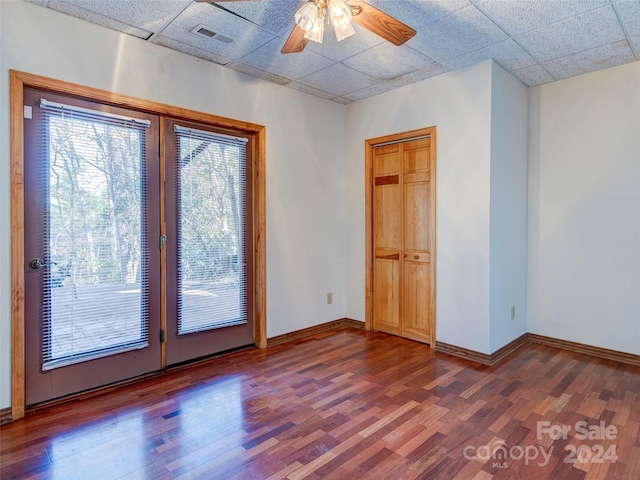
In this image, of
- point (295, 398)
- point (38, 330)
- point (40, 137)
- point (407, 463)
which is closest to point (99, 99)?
point (40, 137)

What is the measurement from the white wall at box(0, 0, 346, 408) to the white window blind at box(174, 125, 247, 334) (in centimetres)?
Result: 28

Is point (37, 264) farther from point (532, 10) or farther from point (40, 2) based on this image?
point (532, 10)

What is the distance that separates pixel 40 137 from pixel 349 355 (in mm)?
3012

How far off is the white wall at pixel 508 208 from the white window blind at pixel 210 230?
2.36m

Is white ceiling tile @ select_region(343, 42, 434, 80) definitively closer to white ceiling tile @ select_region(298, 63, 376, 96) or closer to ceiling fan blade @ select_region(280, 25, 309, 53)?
white ceiling tile @ select_region(298, 63, 376, 96)

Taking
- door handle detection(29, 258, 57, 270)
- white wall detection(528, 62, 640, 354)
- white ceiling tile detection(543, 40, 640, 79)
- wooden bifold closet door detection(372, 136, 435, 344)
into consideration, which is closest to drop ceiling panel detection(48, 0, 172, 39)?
door handle detection(29, 258, 57, 270)

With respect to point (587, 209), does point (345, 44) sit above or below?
above

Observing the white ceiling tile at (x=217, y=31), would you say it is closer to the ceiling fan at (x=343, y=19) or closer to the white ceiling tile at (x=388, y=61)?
the ceiling fan at (x=343, y=19)

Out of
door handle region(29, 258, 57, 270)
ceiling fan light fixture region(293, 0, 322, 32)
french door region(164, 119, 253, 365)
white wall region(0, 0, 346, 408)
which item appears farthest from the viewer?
french door region(164, 119, 253, 365)

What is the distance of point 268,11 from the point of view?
2.41 meters

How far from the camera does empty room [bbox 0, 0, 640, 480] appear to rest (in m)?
2.16

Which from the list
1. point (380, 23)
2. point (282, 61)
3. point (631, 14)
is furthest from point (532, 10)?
point (282, 61)

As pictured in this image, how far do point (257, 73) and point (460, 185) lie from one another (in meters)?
2.21

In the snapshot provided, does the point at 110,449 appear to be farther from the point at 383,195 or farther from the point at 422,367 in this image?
the point at 383,195
